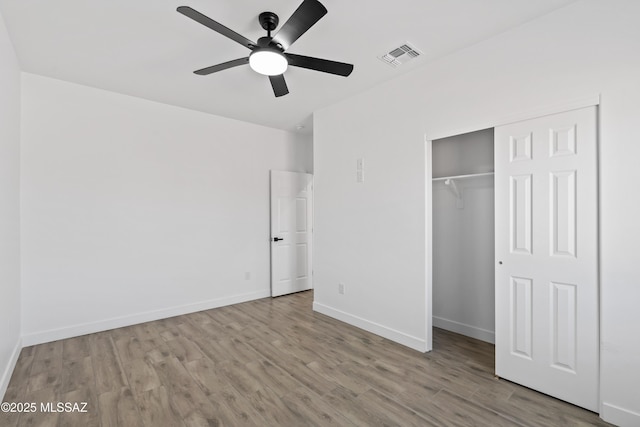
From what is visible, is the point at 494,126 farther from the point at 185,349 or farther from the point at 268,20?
the point at 185,349

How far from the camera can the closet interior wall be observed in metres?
3.27

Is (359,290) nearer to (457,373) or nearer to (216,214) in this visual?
(457,373)

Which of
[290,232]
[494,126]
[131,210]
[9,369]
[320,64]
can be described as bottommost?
[9,369]

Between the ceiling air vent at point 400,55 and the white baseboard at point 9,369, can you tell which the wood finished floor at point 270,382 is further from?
the ceiling air vent at point 400,55

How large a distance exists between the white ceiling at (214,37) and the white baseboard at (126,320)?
2.76m

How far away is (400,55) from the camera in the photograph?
2834 mm

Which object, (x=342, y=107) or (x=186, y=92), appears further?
(x=342, y=107)

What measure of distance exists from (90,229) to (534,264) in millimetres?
4487

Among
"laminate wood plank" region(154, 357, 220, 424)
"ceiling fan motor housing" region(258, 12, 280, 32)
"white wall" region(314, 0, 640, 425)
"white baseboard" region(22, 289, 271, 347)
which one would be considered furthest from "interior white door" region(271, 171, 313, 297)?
"ceiling fan motor housing" region(258, 12, 280, 32)

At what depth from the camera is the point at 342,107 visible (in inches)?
155

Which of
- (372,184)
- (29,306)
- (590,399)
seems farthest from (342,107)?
(29,306)

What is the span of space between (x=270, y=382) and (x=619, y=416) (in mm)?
2379

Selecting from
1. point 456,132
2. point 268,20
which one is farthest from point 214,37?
point 456,132

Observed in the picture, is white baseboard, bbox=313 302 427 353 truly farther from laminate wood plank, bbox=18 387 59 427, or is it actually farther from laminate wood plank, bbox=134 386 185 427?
laminate wood plank, bbox=18 387 59 427
